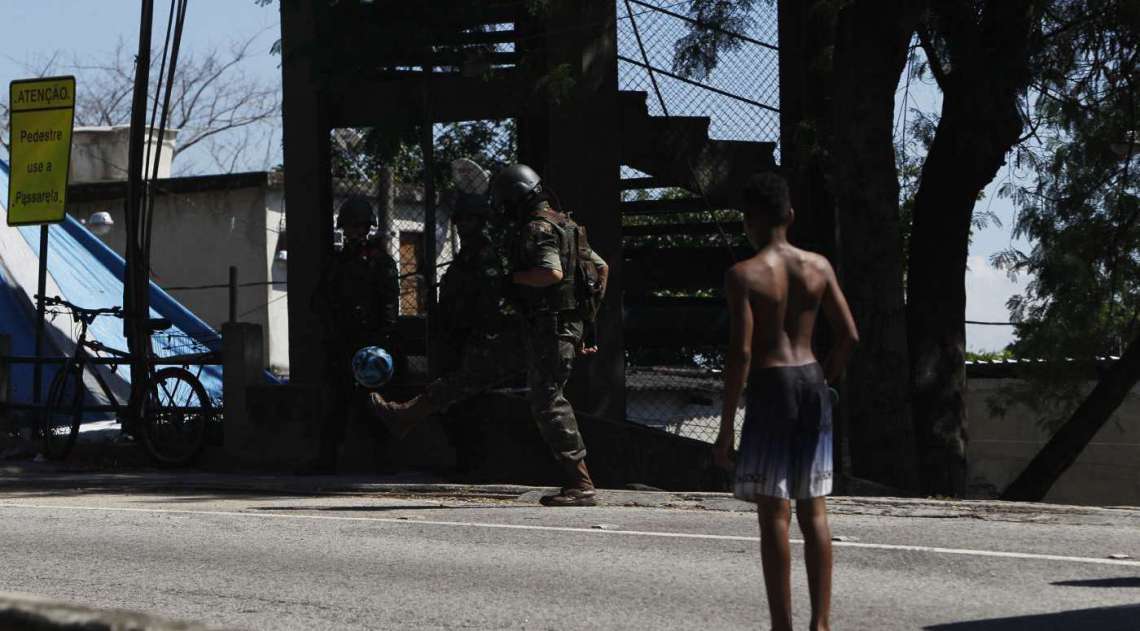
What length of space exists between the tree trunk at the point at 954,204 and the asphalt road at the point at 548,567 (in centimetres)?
447

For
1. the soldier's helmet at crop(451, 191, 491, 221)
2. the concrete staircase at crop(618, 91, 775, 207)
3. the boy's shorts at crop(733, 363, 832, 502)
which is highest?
the concrete staircase at crop(618, 91, 775, 207)

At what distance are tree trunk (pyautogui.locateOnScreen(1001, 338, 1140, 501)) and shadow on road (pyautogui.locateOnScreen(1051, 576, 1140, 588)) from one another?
924 cm

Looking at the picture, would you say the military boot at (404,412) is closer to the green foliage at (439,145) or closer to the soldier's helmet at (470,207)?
the soldier's helmet at (470,207)

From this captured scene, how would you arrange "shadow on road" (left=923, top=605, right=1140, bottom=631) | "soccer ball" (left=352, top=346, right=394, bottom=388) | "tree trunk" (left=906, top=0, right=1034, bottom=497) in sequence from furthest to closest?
"tree trunk" (left=906, top=0, right=1034, bottom=497), "soccer ball" (left=352, top=346, right=394, bottom=388), "shadow on road" (left=923, top=605, right=1140, bottom=631)

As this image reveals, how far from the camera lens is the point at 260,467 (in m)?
13.8

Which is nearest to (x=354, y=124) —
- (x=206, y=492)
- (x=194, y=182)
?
(x=206, y=492)

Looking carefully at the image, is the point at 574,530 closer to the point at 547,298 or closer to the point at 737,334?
the point at 547,298

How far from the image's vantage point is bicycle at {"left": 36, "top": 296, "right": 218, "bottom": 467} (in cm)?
1388

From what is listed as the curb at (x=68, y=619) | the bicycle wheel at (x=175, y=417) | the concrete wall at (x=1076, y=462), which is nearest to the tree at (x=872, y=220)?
the bicycle wheel at (x=175, y=417)

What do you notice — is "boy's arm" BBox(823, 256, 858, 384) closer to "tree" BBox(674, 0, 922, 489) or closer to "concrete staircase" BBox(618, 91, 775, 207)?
"tree" BBox(674, 0, 922, 489)

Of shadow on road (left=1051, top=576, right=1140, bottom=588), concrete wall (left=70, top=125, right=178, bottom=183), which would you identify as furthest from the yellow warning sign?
concrete wall (left=70, top=125, right=178, bottom=183)

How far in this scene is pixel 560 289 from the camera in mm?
9773

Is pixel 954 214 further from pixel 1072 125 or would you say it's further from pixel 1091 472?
pixel 1091 472

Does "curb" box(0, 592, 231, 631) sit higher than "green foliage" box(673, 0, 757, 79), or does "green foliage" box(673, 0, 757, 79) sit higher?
"green foliage" box(673, 0, 757, 79)
